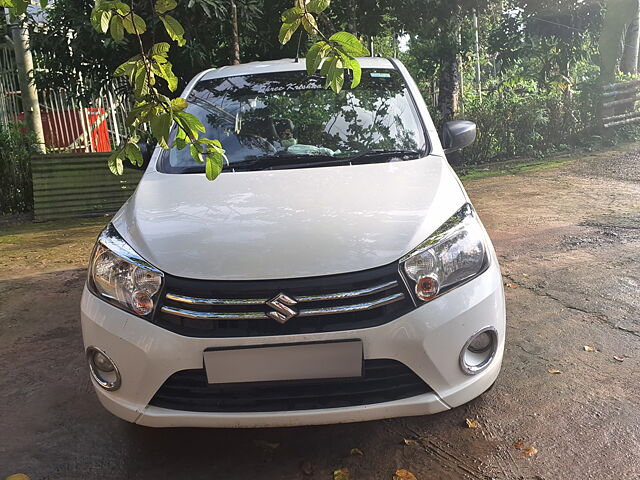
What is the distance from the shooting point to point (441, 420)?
2574 mm

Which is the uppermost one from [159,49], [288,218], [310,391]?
[159,49]

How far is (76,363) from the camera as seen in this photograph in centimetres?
336

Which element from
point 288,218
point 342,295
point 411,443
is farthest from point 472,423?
point 288,218

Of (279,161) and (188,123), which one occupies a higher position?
(188,123)

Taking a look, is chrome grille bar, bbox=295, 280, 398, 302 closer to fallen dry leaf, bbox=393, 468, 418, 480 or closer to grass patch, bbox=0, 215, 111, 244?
fallen dry leaf, bbox=393, 468, 418, 480

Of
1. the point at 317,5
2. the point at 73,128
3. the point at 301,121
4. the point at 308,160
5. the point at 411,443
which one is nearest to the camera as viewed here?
the point at 317,5

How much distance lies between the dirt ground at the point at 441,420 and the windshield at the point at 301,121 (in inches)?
51.7

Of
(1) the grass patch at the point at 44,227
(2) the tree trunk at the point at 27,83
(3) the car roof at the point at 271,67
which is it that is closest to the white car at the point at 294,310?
(3) the car roof at the point at 271,67

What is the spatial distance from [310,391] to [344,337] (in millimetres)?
248

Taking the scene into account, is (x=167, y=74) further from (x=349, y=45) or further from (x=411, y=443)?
(x=411, y=443)

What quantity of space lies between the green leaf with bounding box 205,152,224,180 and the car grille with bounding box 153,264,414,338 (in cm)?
41

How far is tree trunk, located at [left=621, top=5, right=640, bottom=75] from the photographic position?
41.8 ft

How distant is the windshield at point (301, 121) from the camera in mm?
3033

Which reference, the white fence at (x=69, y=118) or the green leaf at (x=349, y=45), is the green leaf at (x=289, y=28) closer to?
the green leaf at (x=349, y=45)
